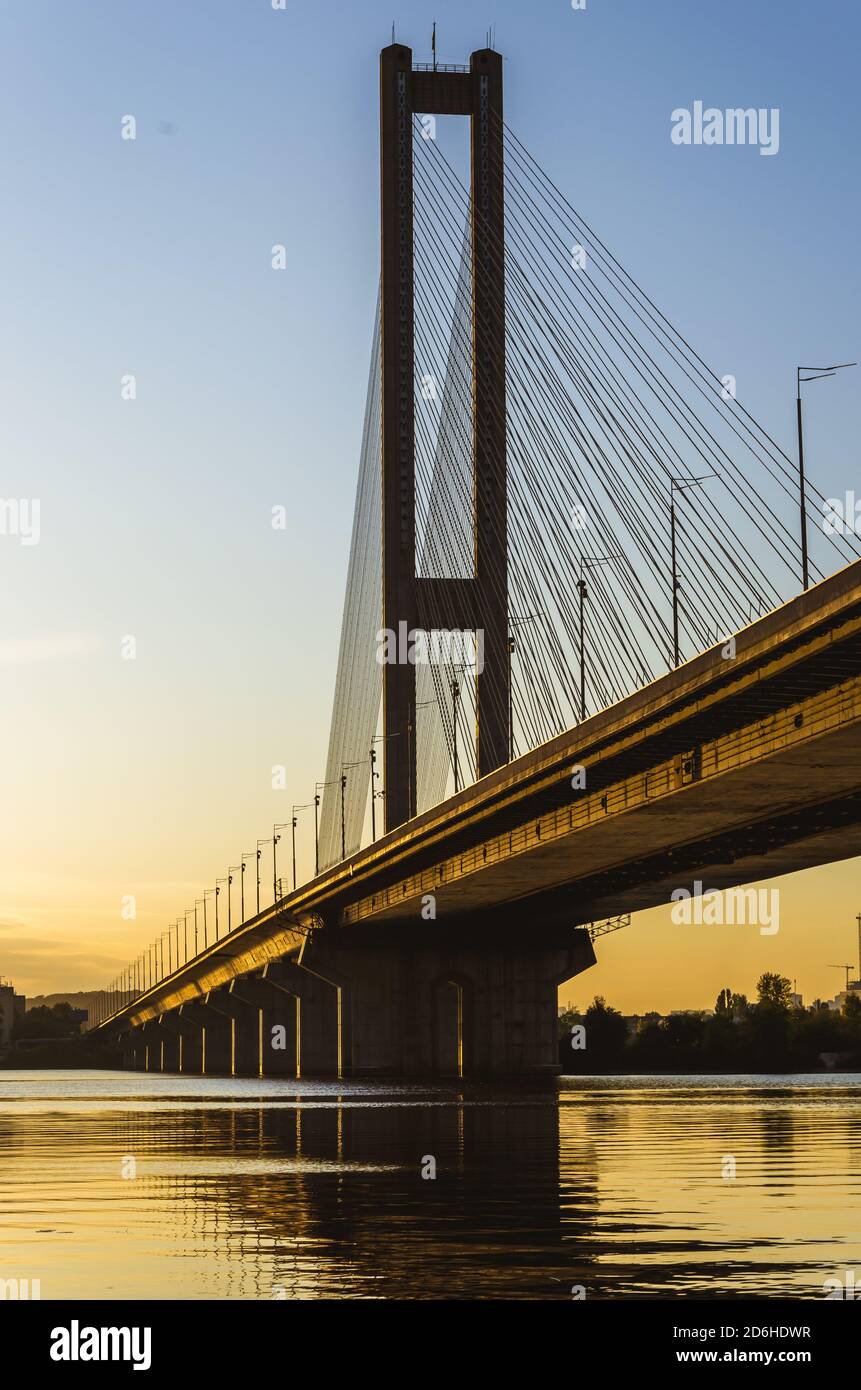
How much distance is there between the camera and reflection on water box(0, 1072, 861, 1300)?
15.6 m

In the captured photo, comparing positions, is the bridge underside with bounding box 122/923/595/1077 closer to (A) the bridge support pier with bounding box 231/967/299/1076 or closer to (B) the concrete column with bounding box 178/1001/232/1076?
(A) the bridge support pier with bounding box 231/967/299/1076

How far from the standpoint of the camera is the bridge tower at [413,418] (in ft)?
226

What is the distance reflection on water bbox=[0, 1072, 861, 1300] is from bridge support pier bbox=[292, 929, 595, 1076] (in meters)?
53.3

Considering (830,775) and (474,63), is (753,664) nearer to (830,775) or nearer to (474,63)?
(830,775)

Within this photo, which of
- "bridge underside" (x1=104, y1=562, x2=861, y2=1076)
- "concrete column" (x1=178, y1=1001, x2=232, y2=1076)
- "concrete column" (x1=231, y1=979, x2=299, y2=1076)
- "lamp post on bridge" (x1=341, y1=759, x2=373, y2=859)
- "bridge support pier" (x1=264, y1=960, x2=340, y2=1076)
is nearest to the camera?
"bridge underside" (x1=104, y1=562, x2=861, y2=1076)

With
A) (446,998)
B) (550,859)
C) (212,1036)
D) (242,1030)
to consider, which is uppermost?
(550,859)

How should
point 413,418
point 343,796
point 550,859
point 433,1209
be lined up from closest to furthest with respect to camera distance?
1. point 433,1209
2. point 550,859
3. point 413,418
4. point 343,796

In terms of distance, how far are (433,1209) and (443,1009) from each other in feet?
275

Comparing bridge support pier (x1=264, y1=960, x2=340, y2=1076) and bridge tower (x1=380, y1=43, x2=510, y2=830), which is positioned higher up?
bridge tower (x1=380, y1=43, x2=510, y2=830)

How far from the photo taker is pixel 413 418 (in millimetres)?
79438

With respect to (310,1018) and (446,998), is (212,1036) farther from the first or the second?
(446,998)

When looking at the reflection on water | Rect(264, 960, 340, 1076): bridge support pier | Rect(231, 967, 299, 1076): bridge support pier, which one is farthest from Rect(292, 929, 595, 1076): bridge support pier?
the reflection on water

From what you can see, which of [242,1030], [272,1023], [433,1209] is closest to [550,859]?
[433,1209]

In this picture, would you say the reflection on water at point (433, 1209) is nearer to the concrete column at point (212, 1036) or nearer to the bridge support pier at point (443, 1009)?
the bridge support pier at point (443, 1009)
